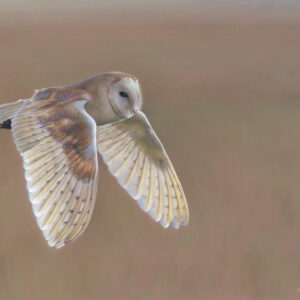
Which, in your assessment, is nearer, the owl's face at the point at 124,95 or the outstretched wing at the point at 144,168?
the owl's face at the point at 124,95

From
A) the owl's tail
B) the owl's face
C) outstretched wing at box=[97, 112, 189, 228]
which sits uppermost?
the owl's tail

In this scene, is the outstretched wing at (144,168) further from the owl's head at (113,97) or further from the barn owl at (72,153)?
the owl's head at (113,97)

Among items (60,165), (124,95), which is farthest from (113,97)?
(60,165)

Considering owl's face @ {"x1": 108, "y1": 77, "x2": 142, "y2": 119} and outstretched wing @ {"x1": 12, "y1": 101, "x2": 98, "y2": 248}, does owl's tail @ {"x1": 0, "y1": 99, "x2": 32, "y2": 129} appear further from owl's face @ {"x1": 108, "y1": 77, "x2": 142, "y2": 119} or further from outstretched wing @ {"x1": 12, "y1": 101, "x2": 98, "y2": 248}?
owl's face @ {"x1": 108, "y1": 77, "x2": 142, "y2": 119}

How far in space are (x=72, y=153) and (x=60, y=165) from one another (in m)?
0.03

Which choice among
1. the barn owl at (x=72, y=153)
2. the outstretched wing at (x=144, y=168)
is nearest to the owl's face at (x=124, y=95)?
the barn owl at (x=72, y=153)

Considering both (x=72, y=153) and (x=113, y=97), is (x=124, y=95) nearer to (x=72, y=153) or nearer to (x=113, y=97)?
(x=113, y=97)

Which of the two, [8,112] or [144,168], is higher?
[8,112]

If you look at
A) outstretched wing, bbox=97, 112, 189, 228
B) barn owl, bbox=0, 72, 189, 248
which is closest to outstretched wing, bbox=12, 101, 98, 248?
barn owl, bbox=0, 72, 189, 248

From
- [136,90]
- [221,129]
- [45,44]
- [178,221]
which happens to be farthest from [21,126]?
[45,44]

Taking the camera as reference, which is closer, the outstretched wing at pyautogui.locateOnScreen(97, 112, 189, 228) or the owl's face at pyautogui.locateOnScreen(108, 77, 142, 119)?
the owl's face at pyautogui.locateOnScreen(108, 77, 142, 119)

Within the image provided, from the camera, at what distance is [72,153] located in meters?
0.96

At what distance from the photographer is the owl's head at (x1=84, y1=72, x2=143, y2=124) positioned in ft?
3.24

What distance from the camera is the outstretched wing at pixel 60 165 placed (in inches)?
36.2
